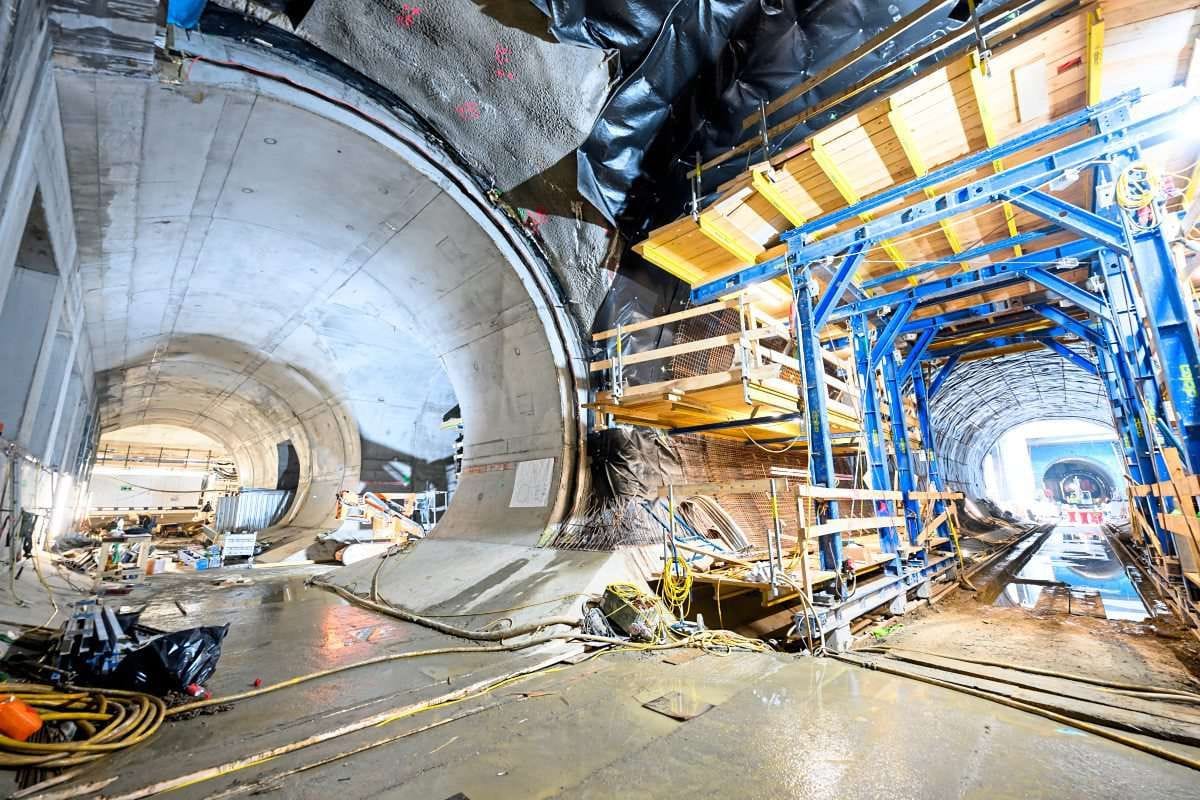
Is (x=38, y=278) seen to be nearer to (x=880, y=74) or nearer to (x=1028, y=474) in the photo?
(x=880, y=74)

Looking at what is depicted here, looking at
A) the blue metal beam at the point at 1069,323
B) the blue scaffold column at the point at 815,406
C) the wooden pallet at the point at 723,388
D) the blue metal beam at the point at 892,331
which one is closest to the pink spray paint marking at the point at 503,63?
the wooden pallet at the point at 723,388

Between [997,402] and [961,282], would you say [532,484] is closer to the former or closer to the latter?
[961,282]

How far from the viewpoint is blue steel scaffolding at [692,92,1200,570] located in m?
5.43

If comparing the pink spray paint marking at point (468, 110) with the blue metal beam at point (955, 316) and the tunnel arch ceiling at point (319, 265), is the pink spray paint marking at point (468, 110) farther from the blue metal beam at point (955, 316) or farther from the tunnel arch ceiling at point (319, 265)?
the blue metal beam at point (955, 316)

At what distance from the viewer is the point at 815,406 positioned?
616cm

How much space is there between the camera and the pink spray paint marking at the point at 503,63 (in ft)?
20.1

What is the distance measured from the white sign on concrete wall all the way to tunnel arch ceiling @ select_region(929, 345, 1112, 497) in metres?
11.1

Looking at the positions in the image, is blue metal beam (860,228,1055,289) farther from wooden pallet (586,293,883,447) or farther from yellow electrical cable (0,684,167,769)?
yellow electrical cable (0,684,167,769)

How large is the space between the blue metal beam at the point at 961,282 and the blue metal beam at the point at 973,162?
5.40 ft

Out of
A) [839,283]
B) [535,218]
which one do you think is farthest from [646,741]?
[535,218]

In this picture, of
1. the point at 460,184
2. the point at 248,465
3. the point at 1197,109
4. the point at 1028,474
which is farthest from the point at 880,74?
the point at 1028,474

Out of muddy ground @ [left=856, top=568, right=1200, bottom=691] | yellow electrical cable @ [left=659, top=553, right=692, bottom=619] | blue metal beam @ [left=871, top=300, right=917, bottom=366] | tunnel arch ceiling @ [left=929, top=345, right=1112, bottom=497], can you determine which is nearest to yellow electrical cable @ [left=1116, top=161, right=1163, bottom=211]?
blue metal beam @ [left=871, top=300, right=917, bottom=366]

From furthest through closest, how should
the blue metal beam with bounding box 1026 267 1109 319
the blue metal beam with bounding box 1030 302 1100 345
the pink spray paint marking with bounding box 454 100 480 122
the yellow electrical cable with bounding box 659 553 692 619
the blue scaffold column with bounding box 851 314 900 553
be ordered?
1. the blue metal beam with bounding box 1030 302 1100 345
2. the blue metal beam with bounding box 1026 267 1109 319
3. the blue scaffold column with bounding box 851 314 900 553
4. the pink spray paint marking with bounding box 454 100 480 122
5. the yellow electrical cable with bounding box 659 553 692 619

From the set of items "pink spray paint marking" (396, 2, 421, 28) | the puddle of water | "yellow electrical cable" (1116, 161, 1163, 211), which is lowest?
the puddle of water
